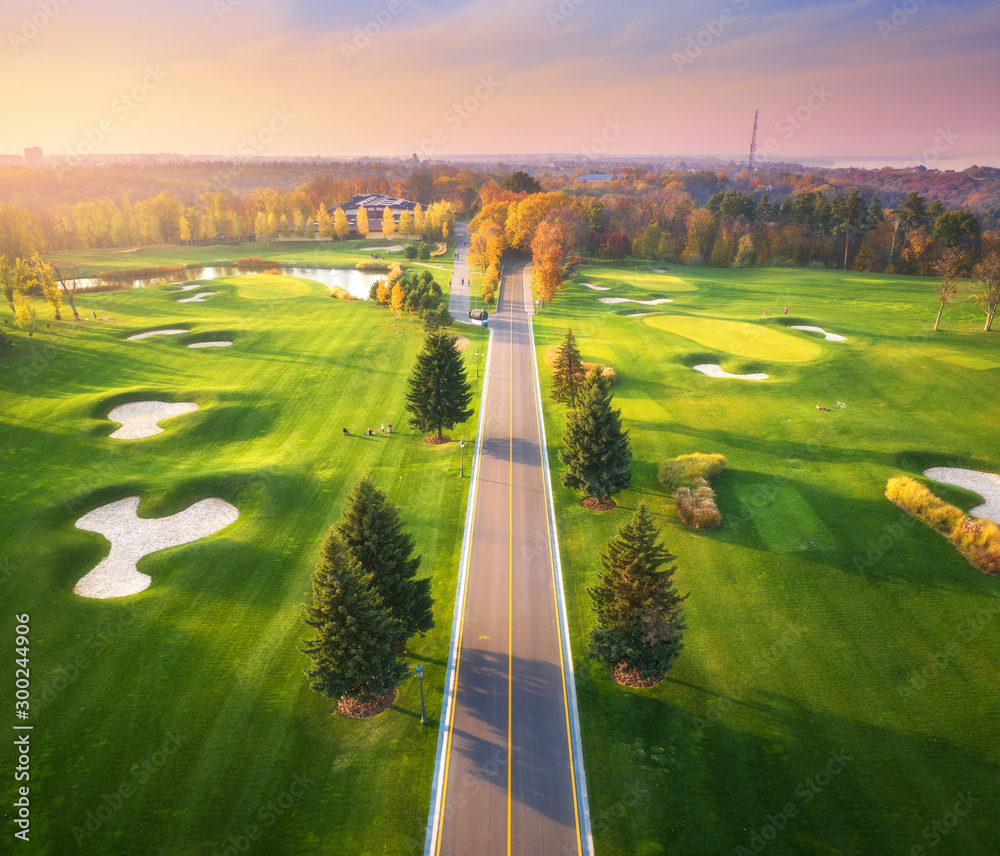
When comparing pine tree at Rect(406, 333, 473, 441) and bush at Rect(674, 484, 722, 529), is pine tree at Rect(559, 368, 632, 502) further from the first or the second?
pine tree at Rect(406, 333, 473, 441)

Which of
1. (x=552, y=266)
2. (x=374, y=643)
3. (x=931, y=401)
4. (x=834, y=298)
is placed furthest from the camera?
(x=834, y=298)

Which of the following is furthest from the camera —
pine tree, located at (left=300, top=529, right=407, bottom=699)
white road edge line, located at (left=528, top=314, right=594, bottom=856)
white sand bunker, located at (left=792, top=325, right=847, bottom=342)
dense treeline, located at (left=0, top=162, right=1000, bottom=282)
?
dense treeline, located at (left=0, top=162, right=1000, bottom=282)

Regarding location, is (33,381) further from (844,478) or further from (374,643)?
(844,478)

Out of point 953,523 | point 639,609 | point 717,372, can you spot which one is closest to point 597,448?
point 639,609

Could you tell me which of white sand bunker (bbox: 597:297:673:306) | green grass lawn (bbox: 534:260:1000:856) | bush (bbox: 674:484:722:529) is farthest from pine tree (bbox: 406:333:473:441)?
white sand bunker (bbox: 597:297:673:306)

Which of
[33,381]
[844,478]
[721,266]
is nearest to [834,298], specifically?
[721,266]
